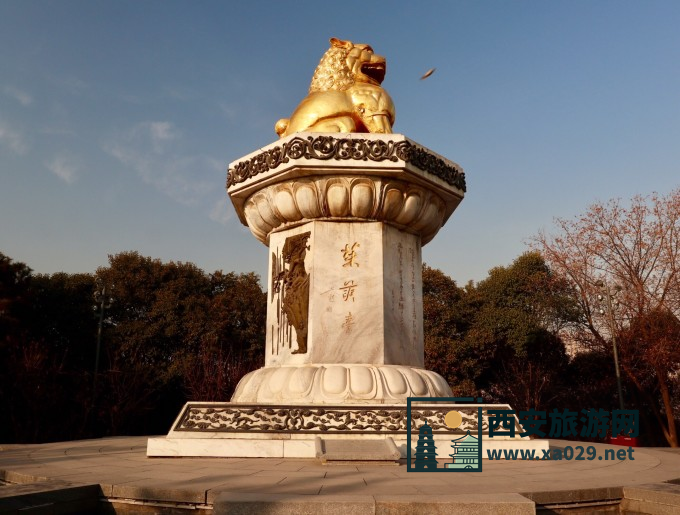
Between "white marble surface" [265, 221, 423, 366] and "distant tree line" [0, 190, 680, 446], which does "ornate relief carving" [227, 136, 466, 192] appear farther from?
"distant tree line" [0, 190, 680, 446]

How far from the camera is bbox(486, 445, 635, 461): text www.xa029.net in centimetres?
684

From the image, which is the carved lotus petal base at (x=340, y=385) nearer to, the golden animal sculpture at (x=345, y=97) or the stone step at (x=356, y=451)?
the stone step at (x=356, y=451)

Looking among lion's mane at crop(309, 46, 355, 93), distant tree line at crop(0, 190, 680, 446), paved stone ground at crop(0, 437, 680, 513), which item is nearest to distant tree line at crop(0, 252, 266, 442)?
distant tree line at crop(0, 190, 680, 446)

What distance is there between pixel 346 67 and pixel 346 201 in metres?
3.05

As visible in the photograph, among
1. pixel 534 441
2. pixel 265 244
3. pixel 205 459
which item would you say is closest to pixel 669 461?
pixel 534 441

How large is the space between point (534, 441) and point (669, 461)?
184 cm

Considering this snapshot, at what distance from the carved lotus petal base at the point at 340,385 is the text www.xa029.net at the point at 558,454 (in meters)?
1.39

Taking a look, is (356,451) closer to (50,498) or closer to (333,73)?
(50,498)

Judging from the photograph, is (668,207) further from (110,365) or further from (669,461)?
(110,365)

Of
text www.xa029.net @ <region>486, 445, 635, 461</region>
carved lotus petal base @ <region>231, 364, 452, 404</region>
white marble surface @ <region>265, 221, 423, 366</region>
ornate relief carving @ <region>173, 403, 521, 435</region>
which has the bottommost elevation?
text www.xa029.net @ <region>486, 445, 635, 461</region>

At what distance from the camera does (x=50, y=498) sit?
409 cm

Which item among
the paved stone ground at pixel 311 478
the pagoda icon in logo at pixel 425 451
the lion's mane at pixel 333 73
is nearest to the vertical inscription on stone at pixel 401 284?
the pagoda icon in logo at pixel 425 451

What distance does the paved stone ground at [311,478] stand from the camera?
14.3ft

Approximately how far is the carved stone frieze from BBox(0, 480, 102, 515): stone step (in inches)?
201
